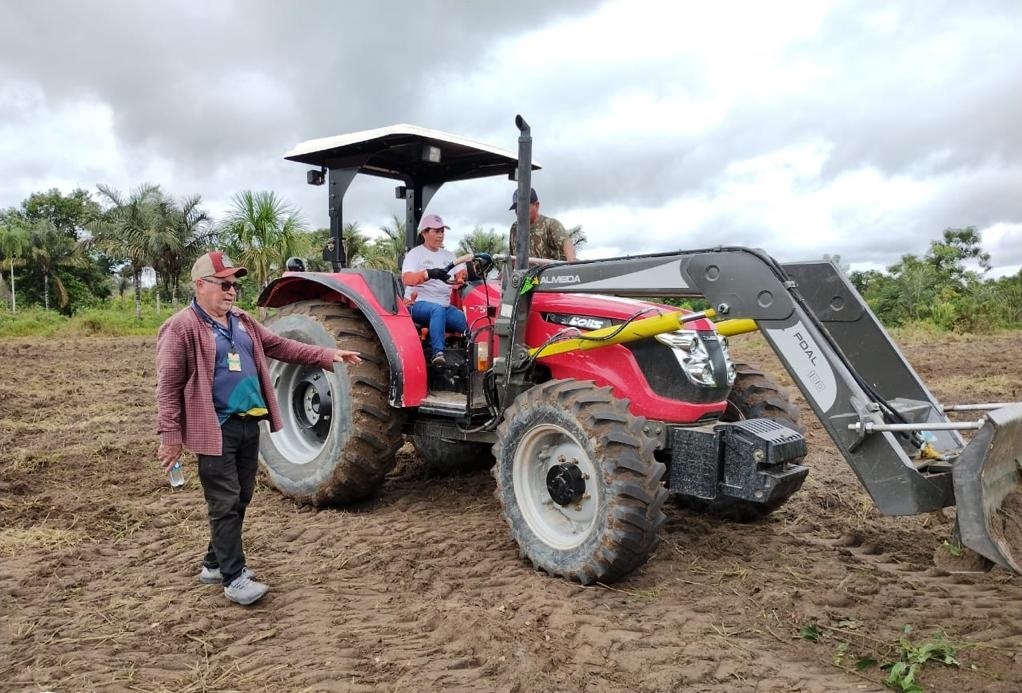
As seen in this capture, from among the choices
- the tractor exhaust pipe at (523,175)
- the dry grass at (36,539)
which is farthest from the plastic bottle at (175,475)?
the tractor exhaust pipe at (523,175)

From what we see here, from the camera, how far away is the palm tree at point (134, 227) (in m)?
28.0

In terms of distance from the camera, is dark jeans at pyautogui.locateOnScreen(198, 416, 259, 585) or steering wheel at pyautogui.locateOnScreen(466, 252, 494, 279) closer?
dark jeans at pyautogui.locateOnScreen(198, 416, 259, 585)

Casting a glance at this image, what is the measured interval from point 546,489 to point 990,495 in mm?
2096

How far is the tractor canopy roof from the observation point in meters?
5.28

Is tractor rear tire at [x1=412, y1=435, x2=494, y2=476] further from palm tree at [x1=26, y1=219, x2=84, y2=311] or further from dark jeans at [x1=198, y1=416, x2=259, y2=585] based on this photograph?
palm tree at [x1=26, y1=219, x2=84, y2=311]

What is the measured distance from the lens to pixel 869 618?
3.61 metres

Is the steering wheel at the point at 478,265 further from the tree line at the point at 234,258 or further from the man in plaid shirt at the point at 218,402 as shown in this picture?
the tree line at the point at 234,258

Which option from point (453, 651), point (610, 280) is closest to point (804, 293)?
point (610, 280)

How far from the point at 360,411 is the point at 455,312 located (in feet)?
3.12

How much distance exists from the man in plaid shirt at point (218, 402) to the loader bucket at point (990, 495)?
3087mm

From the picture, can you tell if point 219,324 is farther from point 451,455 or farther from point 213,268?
point 451,455

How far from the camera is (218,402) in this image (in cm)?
383

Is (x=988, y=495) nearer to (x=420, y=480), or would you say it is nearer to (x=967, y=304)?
(x=420, y=480)

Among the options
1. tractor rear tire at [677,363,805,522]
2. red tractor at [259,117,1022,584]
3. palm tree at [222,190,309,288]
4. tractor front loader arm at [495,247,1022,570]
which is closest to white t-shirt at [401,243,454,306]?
red tractor at [259,117,1022,584]
